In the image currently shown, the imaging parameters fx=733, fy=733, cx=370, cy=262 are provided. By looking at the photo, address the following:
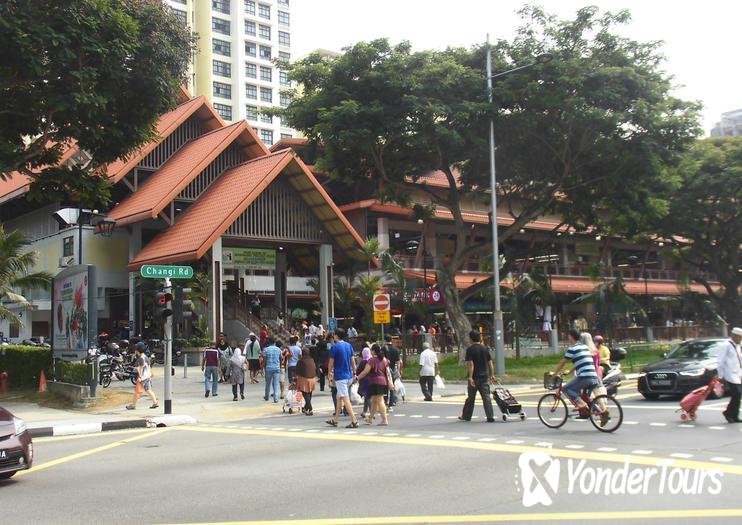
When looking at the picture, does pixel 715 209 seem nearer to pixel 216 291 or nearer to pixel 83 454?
pixel 216 291

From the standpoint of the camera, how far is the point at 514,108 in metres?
26.6

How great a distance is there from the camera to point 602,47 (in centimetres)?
2619

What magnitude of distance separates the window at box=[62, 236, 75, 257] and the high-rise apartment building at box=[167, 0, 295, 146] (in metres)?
44.3

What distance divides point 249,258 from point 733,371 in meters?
26.9

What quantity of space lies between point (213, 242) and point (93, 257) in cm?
928

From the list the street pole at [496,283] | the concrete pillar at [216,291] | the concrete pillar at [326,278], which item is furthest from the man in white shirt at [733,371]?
the concrete pillar at [326,278]

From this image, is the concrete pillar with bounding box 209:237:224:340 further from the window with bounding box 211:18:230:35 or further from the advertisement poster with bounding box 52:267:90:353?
the window with bounding box 211:18:230:35

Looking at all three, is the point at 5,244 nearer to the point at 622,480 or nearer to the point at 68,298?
the point at 68,298

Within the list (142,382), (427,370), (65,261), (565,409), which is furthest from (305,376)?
(65,261)

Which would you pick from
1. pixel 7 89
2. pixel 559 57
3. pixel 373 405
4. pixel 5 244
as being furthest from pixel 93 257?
pixel 373 405

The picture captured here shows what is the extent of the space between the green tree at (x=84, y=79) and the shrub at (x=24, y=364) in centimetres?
630

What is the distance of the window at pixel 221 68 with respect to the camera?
273 ft

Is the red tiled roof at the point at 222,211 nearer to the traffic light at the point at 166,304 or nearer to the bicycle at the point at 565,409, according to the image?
the traffic light at the point at 166,304

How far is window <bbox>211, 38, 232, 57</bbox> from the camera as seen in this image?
273 feet
